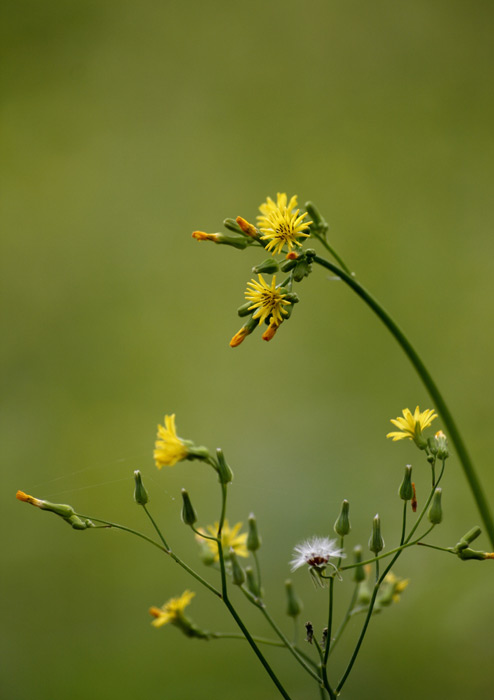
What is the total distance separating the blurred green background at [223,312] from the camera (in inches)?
66.2

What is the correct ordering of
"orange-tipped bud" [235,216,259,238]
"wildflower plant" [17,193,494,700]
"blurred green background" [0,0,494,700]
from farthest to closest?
"blurred green background" [0,0,494,700] → "orange-tipped bud" [235,216,259,238] → "wildflower plant" [17,193,494,700]

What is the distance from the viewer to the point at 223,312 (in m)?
2.34

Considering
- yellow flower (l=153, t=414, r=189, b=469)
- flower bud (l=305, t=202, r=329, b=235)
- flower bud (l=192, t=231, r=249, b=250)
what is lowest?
yellow flower (l=153, t=414, r=189, b=469)

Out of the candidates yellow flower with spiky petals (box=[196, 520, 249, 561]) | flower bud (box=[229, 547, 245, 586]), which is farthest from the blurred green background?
flower bud (box=[229, 547, 245, 586])

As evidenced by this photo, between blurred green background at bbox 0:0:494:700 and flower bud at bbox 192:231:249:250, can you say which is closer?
flower bud at bbox 192:231:249:250

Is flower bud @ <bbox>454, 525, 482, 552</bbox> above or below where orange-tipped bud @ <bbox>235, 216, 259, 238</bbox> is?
below

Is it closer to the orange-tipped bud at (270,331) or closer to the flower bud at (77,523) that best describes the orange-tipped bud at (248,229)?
the orange-tipped bud at (270,331)

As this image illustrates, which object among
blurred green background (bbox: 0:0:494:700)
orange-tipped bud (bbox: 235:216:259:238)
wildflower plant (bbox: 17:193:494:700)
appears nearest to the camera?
wildflower plant (bbox: 17:193:494:700)

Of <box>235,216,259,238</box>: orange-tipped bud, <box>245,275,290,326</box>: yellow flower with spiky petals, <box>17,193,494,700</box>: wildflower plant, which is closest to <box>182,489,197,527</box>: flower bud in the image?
<box>17,193,494,700</box>: wildflower plant

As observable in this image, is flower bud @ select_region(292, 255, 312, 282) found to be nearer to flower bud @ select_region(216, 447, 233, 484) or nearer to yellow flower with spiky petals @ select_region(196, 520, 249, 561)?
flower bud @ select_region(216, 447, 233, 484)

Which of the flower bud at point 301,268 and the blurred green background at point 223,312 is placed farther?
the blurred green background at point 223,312

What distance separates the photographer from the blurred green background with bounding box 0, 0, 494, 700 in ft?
5.51

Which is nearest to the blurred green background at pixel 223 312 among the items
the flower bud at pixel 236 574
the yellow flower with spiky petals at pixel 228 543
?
the yellow flower with spiky petals at pixel 228 543

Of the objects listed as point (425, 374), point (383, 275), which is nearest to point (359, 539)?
point (383, 275)
